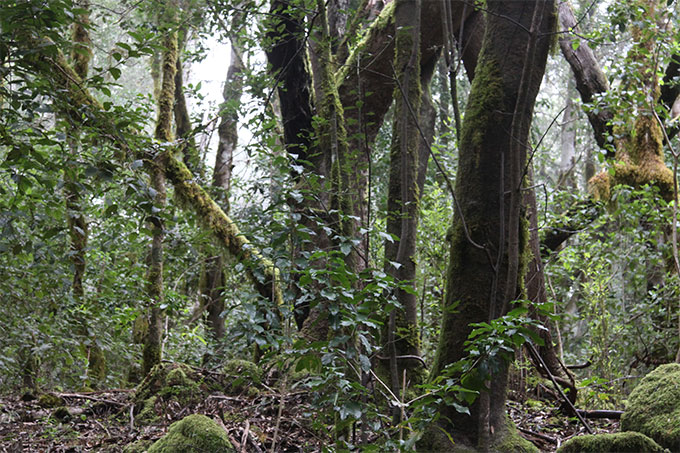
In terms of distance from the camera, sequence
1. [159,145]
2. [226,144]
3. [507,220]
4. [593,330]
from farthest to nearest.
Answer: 1. [226,144]
2. [593,330]
3. [159,145]
4. [507,220]

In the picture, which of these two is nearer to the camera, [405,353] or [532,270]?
[405,353]

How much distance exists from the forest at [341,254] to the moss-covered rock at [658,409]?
17 millimetres

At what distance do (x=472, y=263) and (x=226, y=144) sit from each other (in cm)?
698

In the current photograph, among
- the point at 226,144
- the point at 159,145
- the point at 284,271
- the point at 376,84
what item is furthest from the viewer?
the point at 226,144

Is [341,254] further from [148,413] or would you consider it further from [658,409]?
[148,413]

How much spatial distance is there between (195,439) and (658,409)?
8.91ft

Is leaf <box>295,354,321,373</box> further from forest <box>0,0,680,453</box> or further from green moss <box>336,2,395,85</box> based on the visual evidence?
green moss <box>336,2,395,85</box>

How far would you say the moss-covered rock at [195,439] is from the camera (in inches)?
127

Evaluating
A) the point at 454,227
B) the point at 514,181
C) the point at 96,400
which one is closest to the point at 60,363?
the point at 96,400

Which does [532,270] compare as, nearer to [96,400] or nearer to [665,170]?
[665,170]

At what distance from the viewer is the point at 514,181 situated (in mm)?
3125

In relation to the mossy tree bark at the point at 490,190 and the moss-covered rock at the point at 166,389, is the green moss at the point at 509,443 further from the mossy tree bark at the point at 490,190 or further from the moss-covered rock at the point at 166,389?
the moss-covered rock at the point at 166,389

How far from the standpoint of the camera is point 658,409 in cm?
337

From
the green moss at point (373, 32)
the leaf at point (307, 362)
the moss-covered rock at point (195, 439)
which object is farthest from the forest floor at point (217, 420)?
the green moss at point (373, 32)
